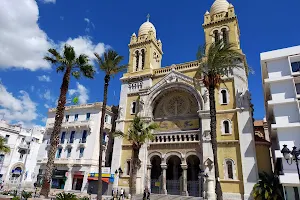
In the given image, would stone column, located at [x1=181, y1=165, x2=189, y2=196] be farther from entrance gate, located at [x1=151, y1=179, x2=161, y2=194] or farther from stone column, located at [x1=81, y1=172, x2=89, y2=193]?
stone column, located at [x1=81, y1=172, x2=89, y2=193]

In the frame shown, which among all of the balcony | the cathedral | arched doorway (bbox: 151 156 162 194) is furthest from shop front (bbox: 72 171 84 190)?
arched doorway (bbox: 151 156 162 194)

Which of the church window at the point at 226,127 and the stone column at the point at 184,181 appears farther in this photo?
the stone column at the point at 184,181

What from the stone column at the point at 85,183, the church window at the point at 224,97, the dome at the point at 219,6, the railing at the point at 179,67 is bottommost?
the stone column at the point at 85,183

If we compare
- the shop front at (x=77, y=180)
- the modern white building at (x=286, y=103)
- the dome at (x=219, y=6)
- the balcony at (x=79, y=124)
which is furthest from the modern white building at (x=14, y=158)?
the modern white building at (x=286, y=103)

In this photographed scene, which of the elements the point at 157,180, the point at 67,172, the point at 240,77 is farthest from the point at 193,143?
the point at 67,172

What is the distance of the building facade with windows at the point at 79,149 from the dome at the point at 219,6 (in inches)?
909

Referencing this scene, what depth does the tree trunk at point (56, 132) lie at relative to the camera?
1797 cm

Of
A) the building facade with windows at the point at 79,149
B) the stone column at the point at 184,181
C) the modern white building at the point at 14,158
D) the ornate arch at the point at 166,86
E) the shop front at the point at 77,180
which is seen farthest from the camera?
the modern white building at the point at 14,158

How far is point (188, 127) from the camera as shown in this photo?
1176 inches

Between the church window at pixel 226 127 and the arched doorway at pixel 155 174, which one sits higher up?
the church window at pixel 226 127

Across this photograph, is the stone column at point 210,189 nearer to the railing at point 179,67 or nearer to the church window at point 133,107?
the church window at point 133,107

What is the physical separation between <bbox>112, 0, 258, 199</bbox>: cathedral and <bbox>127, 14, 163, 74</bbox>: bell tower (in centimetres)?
21

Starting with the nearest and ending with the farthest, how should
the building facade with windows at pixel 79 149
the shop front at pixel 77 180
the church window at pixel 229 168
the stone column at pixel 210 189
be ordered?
the stone column at pixel 210 189 < the church window at pixel 229 168 < the shop front at pixel 77 180 < the building facade with windows at pixel 79 149

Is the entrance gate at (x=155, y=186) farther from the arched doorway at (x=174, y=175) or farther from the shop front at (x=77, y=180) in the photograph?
the shop front at (x=77, y=180)
